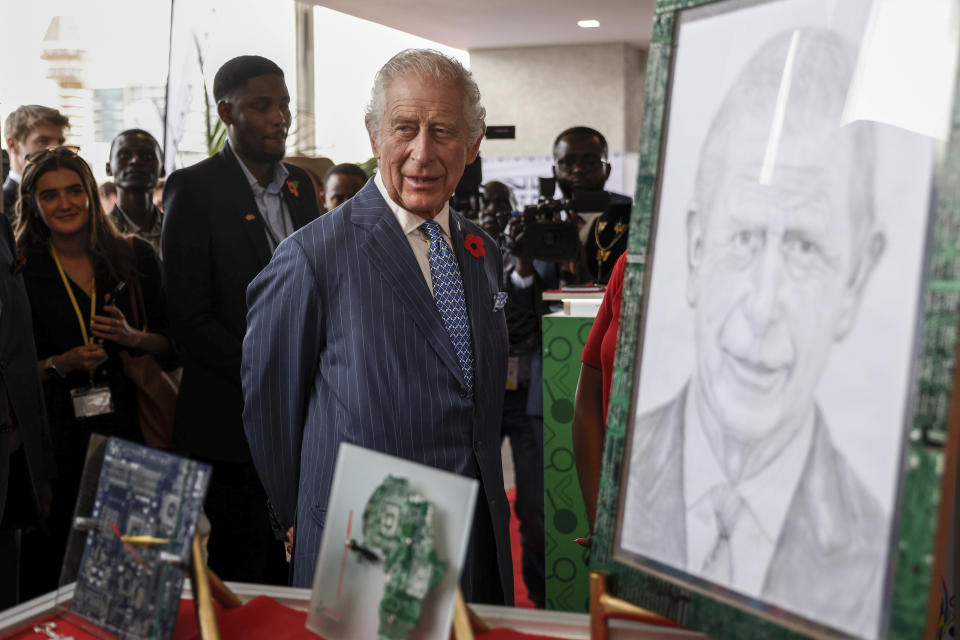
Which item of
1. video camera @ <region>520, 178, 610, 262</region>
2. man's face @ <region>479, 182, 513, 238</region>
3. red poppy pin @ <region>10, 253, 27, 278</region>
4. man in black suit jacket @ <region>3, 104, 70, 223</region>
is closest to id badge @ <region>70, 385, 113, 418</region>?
red poppy pin @ <region>10, 253, 27, 278</region>

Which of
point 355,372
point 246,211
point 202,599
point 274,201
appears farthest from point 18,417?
point 202,599

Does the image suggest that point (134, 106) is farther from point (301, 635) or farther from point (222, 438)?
point (301, 635)

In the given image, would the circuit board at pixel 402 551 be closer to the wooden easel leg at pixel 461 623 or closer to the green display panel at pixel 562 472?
the wooden easel leg at pixel 461 623

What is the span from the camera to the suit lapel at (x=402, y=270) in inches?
57.8

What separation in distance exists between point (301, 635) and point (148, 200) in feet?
9.01

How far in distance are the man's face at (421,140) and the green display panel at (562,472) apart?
0.96 metres

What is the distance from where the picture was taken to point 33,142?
10.2ft

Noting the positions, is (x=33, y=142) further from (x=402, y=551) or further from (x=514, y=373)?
(x=402, y=551)

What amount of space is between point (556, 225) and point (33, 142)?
176cm

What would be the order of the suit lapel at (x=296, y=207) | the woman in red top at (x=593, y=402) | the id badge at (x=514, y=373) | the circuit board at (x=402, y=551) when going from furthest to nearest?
the id badge at (x=514, y=373) < the suit lapel at (x=296, y=207) < the woman in red top at (x=593, y=402) < the circuit board at (x=402, y=551)

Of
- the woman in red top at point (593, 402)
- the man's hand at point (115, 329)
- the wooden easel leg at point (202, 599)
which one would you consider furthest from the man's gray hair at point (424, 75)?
the man's hand at point (115, 329)

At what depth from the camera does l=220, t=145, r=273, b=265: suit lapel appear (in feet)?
8.23

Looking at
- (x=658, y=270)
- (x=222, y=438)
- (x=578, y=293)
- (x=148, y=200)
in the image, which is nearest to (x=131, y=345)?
(x=222, y=438)

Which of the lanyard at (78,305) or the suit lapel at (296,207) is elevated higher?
the suit lapel at (296,207)
